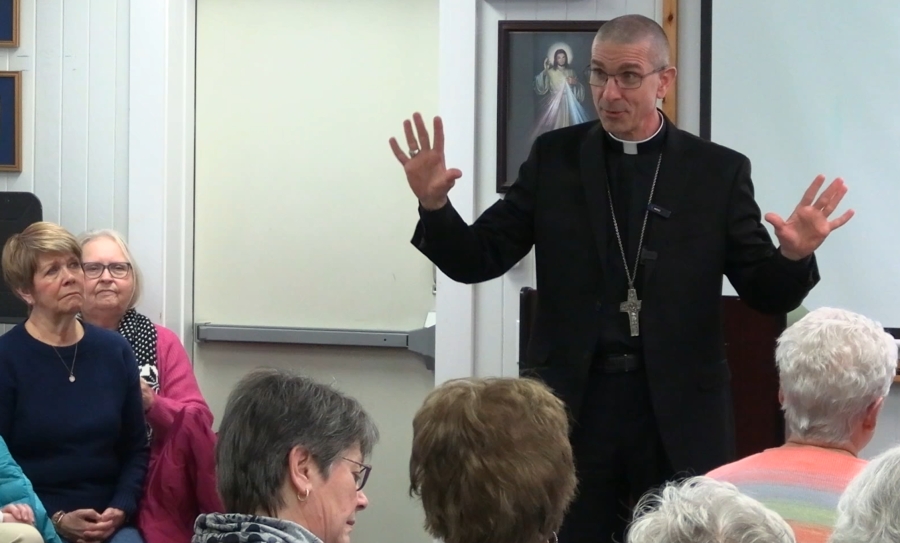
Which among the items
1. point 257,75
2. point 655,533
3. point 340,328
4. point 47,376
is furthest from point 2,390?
point 655,533

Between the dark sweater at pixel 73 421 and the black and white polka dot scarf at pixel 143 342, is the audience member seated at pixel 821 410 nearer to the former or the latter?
the dark sweater at pixel 73 421

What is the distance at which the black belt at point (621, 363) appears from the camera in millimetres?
2170

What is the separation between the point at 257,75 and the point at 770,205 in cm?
177

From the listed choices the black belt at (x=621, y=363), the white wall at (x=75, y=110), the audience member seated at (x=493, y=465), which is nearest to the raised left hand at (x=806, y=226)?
the black belt at (x=621, y=363)

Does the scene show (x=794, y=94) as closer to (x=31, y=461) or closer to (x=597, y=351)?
(x=597, y=351)

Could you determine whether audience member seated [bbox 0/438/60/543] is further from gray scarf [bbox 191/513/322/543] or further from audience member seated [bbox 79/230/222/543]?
gray scarf [bbox 191/513/322/543]

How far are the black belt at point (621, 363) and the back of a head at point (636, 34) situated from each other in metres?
0.64

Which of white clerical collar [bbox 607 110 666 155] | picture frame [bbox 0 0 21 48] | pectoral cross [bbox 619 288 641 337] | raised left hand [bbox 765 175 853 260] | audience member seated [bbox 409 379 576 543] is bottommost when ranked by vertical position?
audience member seated [bbox 409 379 576 543]

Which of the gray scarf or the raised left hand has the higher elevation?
the raised left hand

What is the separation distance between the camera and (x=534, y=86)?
314 cm

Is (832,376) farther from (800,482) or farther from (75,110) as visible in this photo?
(75,110)

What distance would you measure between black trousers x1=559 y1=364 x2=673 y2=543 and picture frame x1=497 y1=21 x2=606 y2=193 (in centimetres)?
111

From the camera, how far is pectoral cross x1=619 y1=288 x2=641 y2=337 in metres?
2.17

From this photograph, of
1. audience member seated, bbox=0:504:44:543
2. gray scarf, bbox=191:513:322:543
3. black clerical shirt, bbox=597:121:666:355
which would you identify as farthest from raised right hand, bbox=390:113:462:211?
audience member seated, bbox=0:504:44:543
